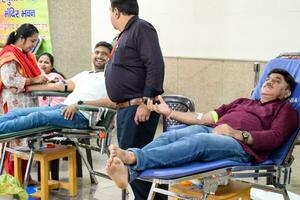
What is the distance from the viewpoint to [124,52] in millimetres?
2652

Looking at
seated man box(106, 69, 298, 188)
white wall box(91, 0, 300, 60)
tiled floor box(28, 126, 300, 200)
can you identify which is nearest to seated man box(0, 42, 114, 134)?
tiled floor box(28, 126, 300, 200)

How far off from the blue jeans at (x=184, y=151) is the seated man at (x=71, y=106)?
36.8 inches

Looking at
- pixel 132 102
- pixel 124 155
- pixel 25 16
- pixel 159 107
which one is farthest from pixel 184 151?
pixel 25 16

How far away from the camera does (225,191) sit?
2.34 meters

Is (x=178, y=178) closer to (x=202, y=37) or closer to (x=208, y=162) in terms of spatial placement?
(x=208, y=162)

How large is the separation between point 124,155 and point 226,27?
3.51m

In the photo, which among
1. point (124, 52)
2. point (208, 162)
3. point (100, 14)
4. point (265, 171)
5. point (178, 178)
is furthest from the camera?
point (100, 14)

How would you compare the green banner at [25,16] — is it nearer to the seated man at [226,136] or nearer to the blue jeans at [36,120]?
the blue jeans at [36,120]

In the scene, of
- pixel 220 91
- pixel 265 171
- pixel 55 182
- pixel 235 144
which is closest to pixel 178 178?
pixel 235 144

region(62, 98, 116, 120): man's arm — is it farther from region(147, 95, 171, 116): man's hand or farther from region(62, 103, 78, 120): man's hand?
region(147, 95, 171, 116): man's hand

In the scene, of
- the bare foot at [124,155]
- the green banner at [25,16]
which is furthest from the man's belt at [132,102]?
the green banner at [25,16]

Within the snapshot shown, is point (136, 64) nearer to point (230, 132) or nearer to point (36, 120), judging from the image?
point (230, 132)

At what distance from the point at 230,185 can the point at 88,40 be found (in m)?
3.29

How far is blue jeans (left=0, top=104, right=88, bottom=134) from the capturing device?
2.94m
